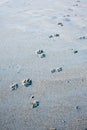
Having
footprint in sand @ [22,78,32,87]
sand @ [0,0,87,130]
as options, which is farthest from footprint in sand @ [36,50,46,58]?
footprint in sand @ [22,78,32,87]

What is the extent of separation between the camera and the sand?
3.48 meters

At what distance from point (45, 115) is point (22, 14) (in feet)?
13.1

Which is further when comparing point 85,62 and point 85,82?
point 85,62

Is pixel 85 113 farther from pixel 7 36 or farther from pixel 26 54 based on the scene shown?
pixel 7 36

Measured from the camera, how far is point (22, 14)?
271 inches

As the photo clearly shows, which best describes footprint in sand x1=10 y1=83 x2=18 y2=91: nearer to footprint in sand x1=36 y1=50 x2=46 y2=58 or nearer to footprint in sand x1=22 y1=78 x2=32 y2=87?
footprint in sand x1=22 y1=78 x2=32 y2=87

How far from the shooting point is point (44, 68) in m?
4.45

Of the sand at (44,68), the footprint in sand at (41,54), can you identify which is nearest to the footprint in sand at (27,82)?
the sand at (44,68)

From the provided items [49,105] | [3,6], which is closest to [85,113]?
[49,105]

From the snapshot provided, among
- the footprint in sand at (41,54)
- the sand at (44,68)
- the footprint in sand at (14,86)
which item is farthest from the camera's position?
the footprint in sand at (41,54)

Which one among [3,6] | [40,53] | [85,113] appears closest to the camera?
[85,113]

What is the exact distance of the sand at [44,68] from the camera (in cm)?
348

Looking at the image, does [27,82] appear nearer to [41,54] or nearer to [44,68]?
[44,68]

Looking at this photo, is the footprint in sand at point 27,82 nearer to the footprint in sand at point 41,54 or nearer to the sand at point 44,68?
the sand at point 44,68
